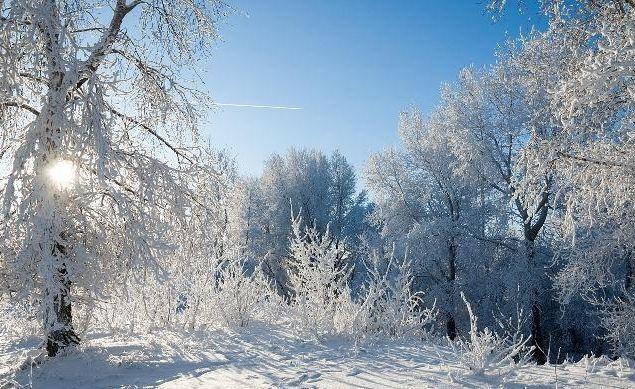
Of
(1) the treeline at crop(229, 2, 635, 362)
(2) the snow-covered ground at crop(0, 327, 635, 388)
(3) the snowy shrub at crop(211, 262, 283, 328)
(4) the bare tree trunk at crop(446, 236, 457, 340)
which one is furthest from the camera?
(4) the bare tree trunk at crop(446, 236, 457, 340)

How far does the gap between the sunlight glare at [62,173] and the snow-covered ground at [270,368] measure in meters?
1.69

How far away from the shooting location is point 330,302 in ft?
22.7

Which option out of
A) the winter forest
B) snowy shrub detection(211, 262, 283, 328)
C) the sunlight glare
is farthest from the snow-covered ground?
the sunlight glare

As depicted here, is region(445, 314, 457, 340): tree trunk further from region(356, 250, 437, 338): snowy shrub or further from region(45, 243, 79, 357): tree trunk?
region(45, 243, 79, 357): tree trunk

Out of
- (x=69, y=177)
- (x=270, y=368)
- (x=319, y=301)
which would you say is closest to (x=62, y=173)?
(x=69, y=177)

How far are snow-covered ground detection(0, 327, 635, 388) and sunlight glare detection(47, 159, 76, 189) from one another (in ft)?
5.55

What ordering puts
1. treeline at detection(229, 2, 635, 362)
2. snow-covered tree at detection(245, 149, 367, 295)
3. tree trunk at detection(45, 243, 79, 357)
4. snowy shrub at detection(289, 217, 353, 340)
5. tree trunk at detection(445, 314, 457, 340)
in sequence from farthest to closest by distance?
snow-covered tree at detection(245, 149, 367, 295)
tree trunk at detection(445, 314, 457, 340)
treeline at detection(229, 2, 635, 362)
snowy shrub at detection(289, 217, 353, 340)
tree trunk at detection(45, 243, 79, 357)

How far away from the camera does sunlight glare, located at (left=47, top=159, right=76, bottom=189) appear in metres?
4.68

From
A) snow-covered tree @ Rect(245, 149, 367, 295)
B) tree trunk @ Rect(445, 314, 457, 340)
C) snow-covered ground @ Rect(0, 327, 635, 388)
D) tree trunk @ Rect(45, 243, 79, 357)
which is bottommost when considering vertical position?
tree trunk @ Rect(445, 314, 457, 340)

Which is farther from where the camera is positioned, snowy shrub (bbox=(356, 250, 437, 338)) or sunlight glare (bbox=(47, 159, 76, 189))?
snowy shrub (bbox=(356, 250, 437, 338))

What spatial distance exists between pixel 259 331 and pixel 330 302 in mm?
1358

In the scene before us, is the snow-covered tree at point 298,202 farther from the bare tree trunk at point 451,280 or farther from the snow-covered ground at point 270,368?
the snow-covered ground at point 270,368

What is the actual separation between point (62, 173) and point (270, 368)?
2826 mm

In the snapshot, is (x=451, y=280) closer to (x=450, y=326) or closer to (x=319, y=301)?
(x=450, y=326)
